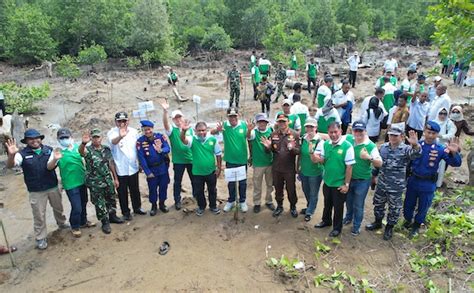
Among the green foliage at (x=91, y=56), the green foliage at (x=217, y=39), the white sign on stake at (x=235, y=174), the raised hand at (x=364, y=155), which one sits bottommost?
the white sign on stake at (x=235, y=174)

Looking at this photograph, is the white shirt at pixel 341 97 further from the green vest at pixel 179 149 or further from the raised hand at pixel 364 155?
the green vest at pixel 179 149

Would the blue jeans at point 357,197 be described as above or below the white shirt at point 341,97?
below

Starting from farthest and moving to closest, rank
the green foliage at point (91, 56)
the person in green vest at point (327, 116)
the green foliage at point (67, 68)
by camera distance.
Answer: the green foliage at point (91, 56)
the green foliage at point (67, 68)
the person in green vest at point (327, 116)

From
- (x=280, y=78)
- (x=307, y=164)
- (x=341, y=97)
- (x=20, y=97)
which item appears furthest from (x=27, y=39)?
(x=307, y=164)

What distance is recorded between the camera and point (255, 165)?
6078mm

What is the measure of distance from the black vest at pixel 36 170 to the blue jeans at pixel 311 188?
13.1ft

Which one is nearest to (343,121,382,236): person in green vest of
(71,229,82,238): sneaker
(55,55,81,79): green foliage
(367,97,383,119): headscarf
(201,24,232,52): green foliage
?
(367,97,383,119): headscarf

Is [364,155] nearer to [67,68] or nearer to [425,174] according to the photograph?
[425,174]

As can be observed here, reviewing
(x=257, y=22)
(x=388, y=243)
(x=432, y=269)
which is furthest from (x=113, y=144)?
(x=257, y=22)

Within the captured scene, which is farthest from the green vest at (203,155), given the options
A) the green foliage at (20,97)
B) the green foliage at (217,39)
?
the green foliage at (217,39)

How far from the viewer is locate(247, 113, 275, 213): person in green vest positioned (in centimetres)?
579

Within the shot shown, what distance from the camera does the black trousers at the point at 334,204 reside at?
5.23m

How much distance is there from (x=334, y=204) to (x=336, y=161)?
70 cm

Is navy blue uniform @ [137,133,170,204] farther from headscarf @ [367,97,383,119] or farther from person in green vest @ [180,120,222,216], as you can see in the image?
headscarf @ [367,97,383,119]
